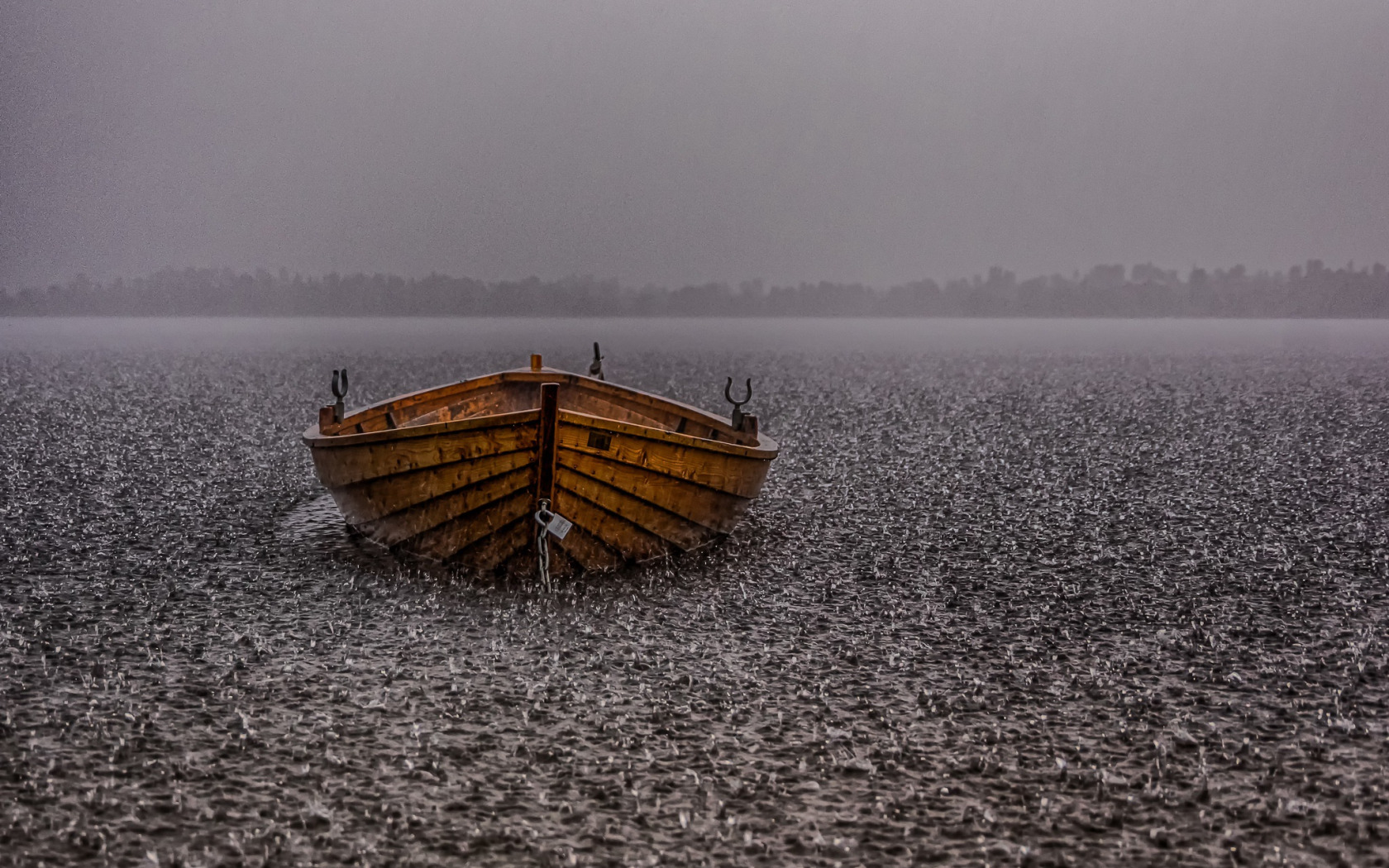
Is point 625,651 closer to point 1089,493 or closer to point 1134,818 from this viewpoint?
point 1134,818

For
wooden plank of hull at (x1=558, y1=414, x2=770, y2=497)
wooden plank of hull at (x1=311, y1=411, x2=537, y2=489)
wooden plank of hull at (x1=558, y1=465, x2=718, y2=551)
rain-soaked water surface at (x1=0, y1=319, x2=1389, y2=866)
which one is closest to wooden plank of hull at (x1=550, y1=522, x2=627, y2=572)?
rain-soaked water surface at (x1=0, y1=319, x2=1389, y2=866)

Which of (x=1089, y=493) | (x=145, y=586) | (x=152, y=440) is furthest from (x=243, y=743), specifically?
(x=152, y=440)

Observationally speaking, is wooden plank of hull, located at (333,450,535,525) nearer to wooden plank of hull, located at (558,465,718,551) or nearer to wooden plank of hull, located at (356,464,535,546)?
wooden plank of hull, located at (356,464,535,546)

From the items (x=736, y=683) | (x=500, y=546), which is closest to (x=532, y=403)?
(x=500, y=546)

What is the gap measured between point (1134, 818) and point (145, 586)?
8.83m

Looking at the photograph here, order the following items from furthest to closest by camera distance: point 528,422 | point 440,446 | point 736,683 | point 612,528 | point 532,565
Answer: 1. point 612,528
2. point 532,565
3. point 440,446
4. point 528,422
5. point 736,683

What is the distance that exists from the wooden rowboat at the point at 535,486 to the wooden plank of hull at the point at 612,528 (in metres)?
0.01

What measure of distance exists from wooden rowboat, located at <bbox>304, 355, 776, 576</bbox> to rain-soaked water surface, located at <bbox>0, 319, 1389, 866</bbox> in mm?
344

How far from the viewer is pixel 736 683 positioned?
8.09 m

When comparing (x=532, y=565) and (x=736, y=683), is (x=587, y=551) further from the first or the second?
(x=736, y=683)

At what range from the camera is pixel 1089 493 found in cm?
1634

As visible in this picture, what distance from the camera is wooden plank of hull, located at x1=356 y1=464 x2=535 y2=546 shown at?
1016 centimetres

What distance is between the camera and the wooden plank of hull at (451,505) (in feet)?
33.3

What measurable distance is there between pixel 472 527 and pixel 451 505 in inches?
11.2
